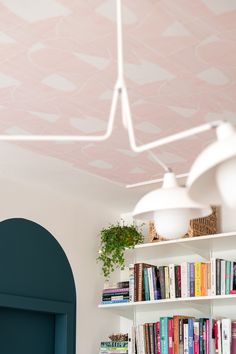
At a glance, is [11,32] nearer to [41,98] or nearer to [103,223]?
[41,98]

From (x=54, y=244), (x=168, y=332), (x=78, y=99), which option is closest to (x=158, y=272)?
(x=168, y=332)

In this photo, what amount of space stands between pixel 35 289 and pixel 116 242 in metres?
0.78

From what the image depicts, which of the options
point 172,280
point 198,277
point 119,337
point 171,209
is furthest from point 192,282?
point 171,209

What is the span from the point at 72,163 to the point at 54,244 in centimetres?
87

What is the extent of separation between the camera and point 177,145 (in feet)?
13.6

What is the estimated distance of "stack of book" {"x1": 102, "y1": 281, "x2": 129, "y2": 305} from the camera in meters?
5.32

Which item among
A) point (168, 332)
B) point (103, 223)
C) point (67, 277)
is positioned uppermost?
point (103, 223)

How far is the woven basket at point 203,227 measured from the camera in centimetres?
500

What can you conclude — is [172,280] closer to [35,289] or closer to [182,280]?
[182,280]

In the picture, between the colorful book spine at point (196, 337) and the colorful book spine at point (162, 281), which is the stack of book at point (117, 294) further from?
the colorful book spine at point (196, 337)

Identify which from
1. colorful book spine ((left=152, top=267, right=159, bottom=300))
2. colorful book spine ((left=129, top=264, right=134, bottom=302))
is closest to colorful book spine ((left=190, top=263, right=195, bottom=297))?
colorful book spine ((left=152, top=267, right=159, bottom=300))

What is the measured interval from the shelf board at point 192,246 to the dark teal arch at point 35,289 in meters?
0.67

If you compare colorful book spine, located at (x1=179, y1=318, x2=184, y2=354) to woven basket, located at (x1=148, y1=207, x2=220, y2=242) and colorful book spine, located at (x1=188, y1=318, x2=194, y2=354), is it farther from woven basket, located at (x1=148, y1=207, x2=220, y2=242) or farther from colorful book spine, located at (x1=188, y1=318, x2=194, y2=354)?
woven basket, located at (x1=148, y1=207, x2=220, y2=242)

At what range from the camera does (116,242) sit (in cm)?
533
